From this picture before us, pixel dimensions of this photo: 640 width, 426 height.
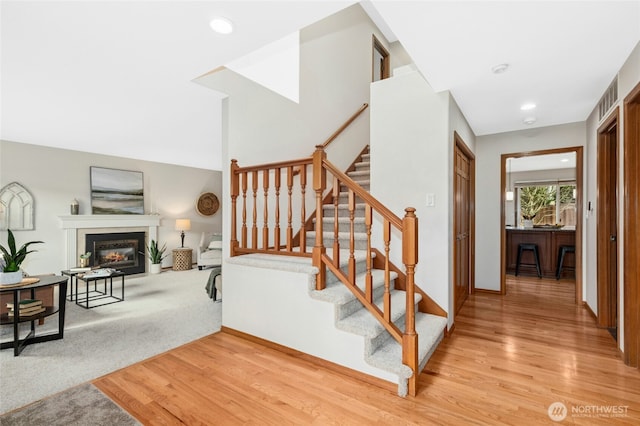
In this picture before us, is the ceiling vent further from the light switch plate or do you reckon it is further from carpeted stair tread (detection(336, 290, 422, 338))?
carpeted stair tread (detection(336, 290, 422, 338))

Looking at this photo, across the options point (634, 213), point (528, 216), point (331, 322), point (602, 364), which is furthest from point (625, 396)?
point (528, 216)

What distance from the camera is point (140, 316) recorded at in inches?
141

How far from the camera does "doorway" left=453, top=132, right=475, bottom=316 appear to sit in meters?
3.16

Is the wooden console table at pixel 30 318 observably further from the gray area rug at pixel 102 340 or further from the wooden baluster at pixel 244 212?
the wooden baluster at pixel 244 212

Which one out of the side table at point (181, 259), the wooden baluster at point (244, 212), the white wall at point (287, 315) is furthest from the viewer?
the side table at point (181, 259)

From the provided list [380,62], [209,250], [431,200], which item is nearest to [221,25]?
[431,200]

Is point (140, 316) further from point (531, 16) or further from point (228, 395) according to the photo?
point (531, 16)

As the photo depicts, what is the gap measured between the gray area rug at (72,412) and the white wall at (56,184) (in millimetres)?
4115

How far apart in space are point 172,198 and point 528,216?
8784 millimetres

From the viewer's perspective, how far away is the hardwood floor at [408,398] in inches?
69.9

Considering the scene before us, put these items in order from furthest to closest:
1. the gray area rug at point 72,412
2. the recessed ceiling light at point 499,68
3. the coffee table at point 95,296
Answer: the coffee table at point 95,296
the recessed ceiling light at point 499,68
the gray area rug at point 72,412

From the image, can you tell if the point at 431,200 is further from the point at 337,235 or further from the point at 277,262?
the point at 277,262

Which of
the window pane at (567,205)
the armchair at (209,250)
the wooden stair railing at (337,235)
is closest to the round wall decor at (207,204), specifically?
the armchair at (209,250)

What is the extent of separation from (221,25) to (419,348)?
252cm
